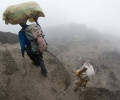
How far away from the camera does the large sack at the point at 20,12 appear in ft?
17.1

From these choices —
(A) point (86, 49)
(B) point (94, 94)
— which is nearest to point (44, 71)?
(B) point (94, 94)

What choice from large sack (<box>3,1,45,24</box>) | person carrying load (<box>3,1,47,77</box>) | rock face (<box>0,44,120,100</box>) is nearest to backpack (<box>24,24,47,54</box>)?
person carrying load (<box>3,1,47,77</box>)

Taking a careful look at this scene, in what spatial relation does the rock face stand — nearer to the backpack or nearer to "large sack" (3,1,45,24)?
the backpack

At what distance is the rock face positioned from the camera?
5.68 meters

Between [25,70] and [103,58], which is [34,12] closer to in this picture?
[25,70]

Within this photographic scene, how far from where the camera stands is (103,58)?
1762 centimetres

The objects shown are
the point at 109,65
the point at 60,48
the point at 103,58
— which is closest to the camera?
the point at 109,65

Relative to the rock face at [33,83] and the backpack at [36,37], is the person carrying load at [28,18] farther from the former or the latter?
the rock face at [33,83]

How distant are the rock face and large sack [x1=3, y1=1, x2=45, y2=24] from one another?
1.95 meters

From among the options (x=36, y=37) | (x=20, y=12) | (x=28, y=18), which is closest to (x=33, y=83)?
(x=36, y=37)

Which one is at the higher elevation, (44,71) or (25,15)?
(25,15)

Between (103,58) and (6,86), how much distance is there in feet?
43.6

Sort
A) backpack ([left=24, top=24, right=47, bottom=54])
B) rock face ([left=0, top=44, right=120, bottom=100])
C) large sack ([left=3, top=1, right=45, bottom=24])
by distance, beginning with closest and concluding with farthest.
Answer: large sack ([left=3, top=1, right=45, bottom=24])
backpack ([left=24, top=24, right=47, bottom=54])
rock face ([left=0, top=44, right=120, bottom=100])

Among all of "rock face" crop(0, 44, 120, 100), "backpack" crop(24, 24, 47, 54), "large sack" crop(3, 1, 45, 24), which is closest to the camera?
"large sack" crop(3, 1, 45, 24)
